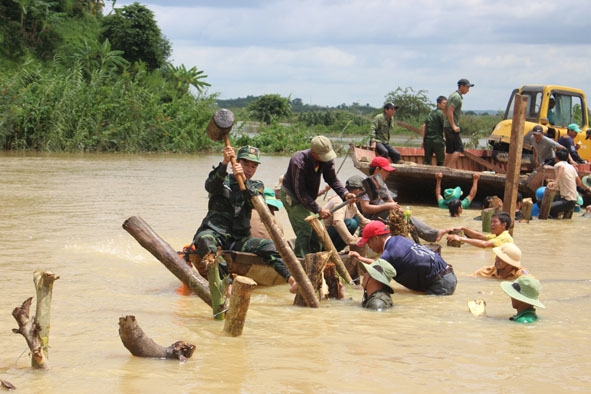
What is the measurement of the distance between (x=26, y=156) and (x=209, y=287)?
63.1 feet

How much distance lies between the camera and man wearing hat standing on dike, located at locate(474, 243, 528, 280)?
8828mm

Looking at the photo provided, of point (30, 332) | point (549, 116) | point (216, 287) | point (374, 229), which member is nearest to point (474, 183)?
point (549, 116)

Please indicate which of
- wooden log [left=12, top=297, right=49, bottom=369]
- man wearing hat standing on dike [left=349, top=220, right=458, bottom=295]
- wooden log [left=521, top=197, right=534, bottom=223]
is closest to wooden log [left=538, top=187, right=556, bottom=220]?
wooden log [left=521, top=197, right=534, bottom=223]

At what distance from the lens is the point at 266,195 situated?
9344 millimetres

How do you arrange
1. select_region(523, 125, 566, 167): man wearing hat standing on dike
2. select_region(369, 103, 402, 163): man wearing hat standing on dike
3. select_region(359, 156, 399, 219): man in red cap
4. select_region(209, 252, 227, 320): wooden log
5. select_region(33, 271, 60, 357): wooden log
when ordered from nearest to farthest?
select_region(33, 271, 60, 357): wooden log, select_region(209, 252, 227, 320): wooden log, select_region(359, 156, 399, 219): man in red cap, select_region(369, 103, 402, 163): man wearing hat standing on dike, select_region(523, 125, 566, 167): man wearing hat standing on dike

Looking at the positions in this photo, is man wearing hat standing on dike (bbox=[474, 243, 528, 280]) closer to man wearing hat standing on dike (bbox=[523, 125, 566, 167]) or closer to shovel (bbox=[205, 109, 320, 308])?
shovel (bbox=[205, 109, 320, 308])

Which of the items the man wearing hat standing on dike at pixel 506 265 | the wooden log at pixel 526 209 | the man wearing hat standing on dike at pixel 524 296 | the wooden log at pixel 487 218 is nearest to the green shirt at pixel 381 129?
the wooden log at pixel 526 209

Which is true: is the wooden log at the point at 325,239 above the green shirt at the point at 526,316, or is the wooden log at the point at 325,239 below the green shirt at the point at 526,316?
above

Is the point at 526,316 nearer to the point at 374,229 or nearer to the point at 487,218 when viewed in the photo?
the point at 374,229

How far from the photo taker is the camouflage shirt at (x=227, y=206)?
26.7 feet

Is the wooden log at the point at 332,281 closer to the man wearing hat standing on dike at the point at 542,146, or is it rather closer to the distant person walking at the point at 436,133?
Answer: the distant person walking at the point at 436,133

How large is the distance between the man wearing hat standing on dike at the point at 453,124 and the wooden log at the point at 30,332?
38.8 feet

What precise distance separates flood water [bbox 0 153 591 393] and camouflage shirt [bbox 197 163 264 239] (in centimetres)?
67

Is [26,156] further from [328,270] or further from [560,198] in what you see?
[328,270]
